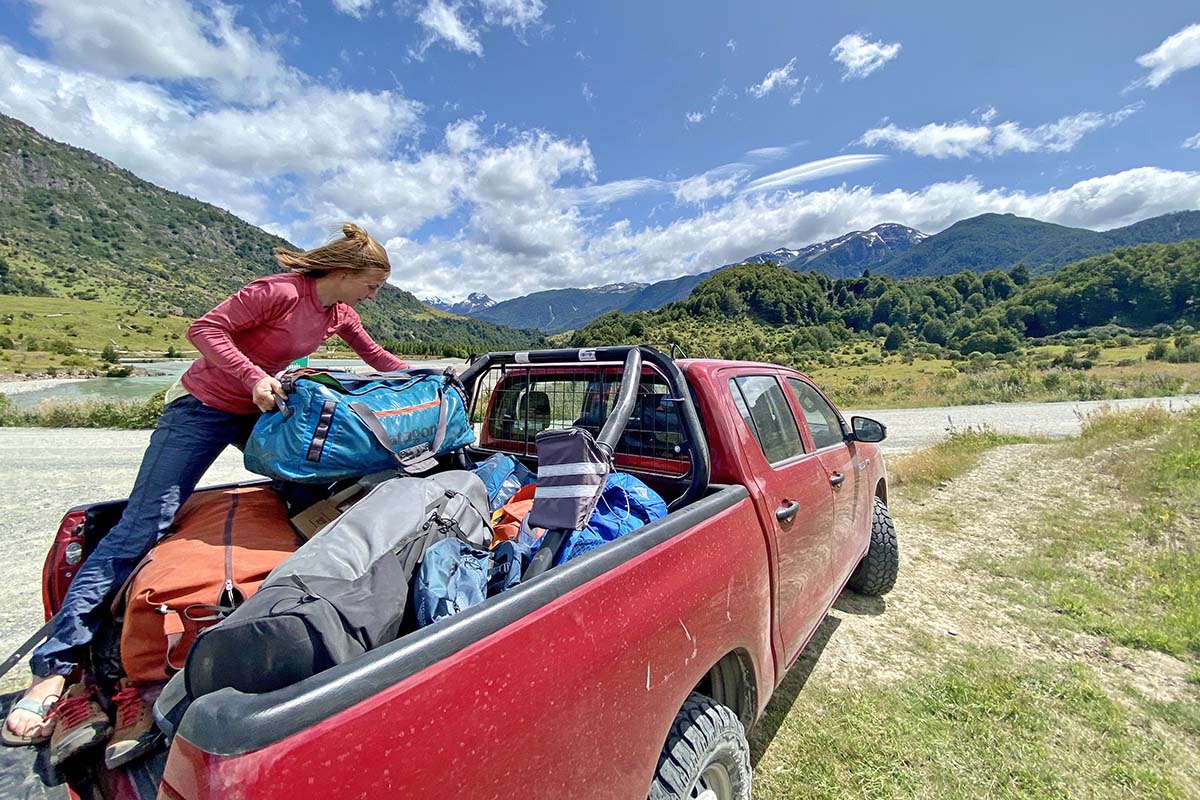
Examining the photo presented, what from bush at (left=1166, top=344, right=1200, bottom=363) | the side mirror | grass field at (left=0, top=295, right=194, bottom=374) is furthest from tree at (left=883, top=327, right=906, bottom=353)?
the side mirror

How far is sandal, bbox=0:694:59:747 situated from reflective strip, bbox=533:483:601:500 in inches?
61.7

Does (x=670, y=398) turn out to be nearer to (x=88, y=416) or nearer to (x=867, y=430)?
(x=867, y=430)

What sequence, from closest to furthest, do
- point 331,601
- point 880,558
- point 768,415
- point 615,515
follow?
point 331,601
point 615,515
point 768,415
point 880,558

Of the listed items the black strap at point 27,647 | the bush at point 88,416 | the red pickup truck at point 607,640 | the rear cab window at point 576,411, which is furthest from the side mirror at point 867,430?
the bush at point 88,416

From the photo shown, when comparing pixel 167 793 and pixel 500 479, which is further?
pixel 500 479

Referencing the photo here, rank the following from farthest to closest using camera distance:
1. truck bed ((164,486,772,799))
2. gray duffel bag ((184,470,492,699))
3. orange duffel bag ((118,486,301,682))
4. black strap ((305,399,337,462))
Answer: black strap ((305,399,337,462)) < orange duffel bag ((118,486,301,682)) < gray duffel bag ((184,470,492,699)) < truck bed ((164,486,772,799))

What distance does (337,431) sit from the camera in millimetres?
1980

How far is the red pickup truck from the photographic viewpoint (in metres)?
0.92

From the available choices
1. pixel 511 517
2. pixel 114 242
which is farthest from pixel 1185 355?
pixel 114 242

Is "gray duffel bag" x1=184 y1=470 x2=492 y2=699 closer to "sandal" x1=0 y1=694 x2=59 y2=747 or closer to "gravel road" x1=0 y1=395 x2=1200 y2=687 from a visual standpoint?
"sandal" x1=0 y1=694 x2=59 y2=747

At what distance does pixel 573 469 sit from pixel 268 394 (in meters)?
1.17

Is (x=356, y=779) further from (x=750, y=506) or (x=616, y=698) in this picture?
(x=750, y=506)

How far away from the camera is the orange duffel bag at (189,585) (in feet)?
4.98

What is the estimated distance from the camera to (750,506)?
2.18 m
